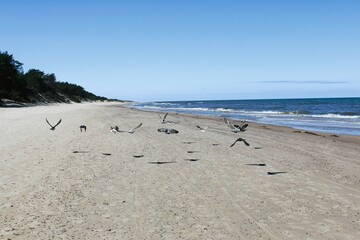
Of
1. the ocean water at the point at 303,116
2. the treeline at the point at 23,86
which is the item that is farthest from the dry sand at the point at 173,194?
the treeline at the point at 23,86

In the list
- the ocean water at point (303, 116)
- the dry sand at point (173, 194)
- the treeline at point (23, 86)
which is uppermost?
the treeline at point (23, 86)

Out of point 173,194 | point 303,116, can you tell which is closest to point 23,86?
point 303,116

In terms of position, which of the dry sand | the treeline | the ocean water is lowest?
the ocean water

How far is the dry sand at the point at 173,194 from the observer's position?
7.11 m

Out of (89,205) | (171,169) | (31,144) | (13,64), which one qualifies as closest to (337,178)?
(171,169)

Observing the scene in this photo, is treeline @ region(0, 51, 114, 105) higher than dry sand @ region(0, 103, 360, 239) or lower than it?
higher

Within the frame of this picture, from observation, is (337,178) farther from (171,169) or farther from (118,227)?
(118,227)

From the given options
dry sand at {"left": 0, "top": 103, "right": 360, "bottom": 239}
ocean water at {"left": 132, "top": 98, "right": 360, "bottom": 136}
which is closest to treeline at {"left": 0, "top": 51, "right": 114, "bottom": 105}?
ocean water at {"left": 132, "top": 98, "right": 360, "bottom": 136}

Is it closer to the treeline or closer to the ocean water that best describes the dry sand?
the ocean water

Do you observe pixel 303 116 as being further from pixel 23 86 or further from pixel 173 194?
pixel 23 86

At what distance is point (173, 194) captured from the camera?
31.3 ft

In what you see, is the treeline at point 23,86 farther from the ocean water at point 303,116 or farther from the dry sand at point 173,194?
the dry sand at point 173,194

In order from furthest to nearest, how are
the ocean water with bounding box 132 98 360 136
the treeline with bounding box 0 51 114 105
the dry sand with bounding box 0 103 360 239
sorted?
the treeline with bounding box 0 51 114 105 → the ocean water with bounding box 132 98 360 136 → the dry sand with bounding box 0 103 360 239

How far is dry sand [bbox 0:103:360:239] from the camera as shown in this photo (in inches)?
280
